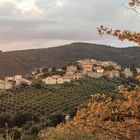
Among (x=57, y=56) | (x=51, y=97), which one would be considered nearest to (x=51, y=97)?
(x=51, y=97)

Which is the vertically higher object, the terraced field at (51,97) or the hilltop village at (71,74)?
the hilltop village at (71,74)

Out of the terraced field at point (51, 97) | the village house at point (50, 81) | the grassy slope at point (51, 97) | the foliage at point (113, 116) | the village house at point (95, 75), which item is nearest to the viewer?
the foliage at point (113, 116)

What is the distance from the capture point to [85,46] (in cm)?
19988

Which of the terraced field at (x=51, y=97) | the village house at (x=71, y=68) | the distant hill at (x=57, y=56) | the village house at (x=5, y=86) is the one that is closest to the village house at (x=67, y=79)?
the terraced field at (x=51, y=97)

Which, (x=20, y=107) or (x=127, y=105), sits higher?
(x=127, y=105)

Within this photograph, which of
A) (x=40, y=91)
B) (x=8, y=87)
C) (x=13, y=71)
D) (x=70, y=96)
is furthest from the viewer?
(x=13, y=71)

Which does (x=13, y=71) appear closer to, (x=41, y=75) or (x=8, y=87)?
(x=41, y=75)

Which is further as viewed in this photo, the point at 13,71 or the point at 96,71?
the point at 13,71

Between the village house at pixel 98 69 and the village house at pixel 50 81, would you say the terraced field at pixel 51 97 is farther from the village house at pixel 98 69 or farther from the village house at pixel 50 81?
the village house at pixel 98 69

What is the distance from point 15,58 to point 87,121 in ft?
546

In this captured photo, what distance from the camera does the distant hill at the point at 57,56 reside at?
6535 inches

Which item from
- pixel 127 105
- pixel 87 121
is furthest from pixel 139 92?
pixel 87 121

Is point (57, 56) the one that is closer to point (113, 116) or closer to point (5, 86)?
point (5, 86)

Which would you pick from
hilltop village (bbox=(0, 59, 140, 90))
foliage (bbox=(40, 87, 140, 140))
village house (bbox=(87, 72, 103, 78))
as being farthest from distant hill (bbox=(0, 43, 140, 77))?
foliage (bbox=(40, 87, 140, 140))
